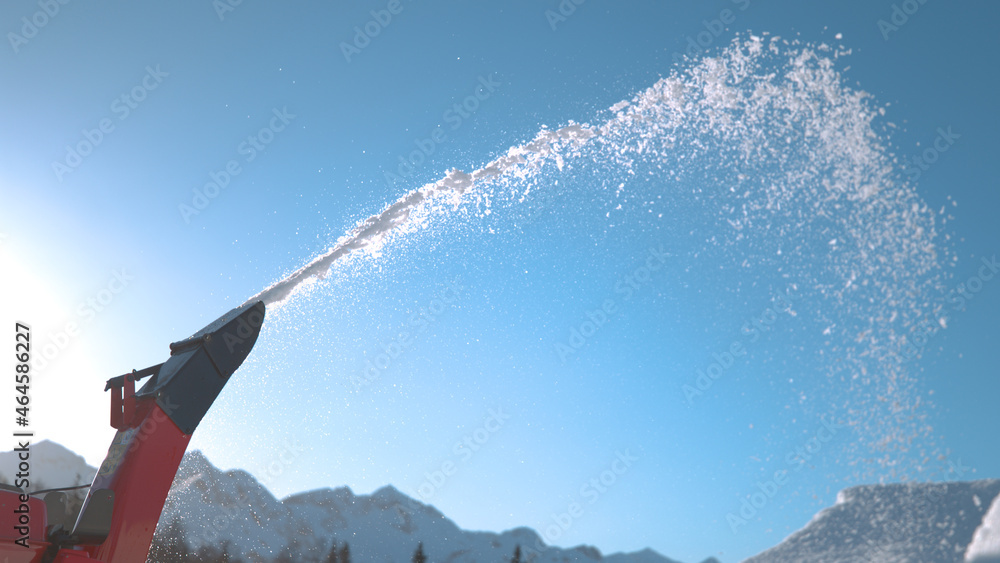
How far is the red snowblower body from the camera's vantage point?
14.9 feet

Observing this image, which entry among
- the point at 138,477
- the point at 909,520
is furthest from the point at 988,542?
the point at 909,520

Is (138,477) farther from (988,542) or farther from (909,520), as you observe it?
(909,520)

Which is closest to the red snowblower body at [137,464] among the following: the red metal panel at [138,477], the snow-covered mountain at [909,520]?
the red metal panel at [138,477]

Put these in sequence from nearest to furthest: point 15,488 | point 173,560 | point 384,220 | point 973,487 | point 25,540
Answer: point 25,540, point 15,488, point 384,220, point 973,487, point 173,560

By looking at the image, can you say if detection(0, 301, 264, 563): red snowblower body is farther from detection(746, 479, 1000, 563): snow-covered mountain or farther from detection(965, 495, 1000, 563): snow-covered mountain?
detection(746, 479, 1000, 563): snow-covered mountain

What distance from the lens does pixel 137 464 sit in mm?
4871

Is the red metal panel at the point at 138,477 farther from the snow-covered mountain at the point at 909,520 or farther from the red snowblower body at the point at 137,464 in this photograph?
the snow-covered mountain at the point at 909,520

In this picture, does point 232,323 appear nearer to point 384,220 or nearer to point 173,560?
point 384,220

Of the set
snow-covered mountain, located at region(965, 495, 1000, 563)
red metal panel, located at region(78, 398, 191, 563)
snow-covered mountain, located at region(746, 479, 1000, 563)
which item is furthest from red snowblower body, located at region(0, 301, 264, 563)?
snow-covered mountain, located at region(746, 479, 1000, 563)

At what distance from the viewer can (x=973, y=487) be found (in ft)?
64.1

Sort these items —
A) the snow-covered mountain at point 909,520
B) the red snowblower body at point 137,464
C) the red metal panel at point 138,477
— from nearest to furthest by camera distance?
the red snowblower body at point 137,464
the red metal panel at point 138,477
the snow-covered mountain at point 909,520

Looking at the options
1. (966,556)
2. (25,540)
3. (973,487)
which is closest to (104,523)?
(25,540)

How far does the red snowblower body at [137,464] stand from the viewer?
4.54 m

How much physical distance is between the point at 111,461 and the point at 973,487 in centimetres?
2369
